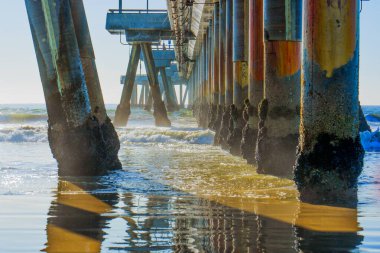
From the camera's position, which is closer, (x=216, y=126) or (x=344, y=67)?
(x=344, y=67)

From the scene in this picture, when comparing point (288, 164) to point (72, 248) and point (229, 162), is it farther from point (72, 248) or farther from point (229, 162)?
point (72, 248)

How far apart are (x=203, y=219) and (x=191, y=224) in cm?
22

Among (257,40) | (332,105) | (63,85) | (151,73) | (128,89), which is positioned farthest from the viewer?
(151,73)

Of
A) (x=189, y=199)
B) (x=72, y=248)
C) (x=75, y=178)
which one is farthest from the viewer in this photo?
(x=75, y=178)

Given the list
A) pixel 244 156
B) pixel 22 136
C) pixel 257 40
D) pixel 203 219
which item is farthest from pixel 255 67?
pixel 22 136

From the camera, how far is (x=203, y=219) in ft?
16.1

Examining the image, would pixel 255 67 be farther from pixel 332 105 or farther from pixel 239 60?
pixel 332 105

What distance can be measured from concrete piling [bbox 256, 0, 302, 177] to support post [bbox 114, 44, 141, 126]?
16.2 m

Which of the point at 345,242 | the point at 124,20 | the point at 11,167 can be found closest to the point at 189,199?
the point at 345,242

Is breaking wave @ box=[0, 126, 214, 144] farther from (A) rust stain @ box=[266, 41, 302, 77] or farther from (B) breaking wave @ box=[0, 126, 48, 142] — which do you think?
(A) rust stain @ box=[266, 41, 302, 77]

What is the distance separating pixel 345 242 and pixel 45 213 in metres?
2.29

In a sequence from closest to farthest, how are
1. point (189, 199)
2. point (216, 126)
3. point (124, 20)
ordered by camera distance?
point (189, 199)
point (216, 126)
point (124, 20)

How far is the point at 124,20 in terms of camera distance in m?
23.0

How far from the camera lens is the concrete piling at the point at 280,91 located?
806 cm
